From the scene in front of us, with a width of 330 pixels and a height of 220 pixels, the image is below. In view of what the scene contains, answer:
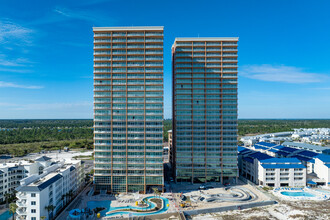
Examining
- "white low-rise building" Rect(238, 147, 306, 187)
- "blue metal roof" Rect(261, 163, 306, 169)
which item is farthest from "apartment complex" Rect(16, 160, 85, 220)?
"blue metal roof" Rect(261, 163, 306, 169)

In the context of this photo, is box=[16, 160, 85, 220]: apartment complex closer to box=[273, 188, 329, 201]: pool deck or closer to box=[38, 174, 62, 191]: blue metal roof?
box=[38, 174, 62, 191]: blue metal roof

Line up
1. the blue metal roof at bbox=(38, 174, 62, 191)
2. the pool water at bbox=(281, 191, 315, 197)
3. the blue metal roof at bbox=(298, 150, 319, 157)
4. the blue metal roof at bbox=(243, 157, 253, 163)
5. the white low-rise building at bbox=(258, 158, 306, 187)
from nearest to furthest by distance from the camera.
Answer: the blue metal roof at bbox=(38, 174, 62, 191) < the pool water at bbox=(281, 191, 315, 197) < the white low-rise building at bbox=(258, 158, 306, 187) < the blue metal roof at bbox=(243, 157, 253, 163) < the blue metal roof at bbox=(298, 150, 319, 157)

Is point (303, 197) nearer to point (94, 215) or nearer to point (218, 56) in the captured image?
point (218, 56)

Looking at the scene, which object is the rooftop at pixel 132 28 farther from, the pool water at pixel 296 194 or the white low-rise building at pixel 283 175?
the pool water at pixel 296 194

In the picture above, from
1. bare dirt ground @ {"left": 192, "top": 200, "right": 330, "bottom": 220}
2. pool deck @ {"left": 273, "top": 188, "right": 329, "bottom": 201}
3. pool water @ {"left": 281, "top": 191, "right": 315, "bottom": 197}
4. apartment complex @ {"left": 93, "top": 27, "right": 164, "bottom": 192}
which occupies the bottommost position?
bare dirt ground @ {"left": 192, "top": 200, "right": 330, "bottom": 220}

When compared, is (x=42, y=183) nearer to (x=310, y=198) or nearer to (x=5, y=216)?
(x=5, y=216)

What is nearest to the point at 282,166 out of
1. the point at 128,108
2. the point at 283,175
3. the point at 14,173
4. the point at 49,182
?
the point at 283,175
